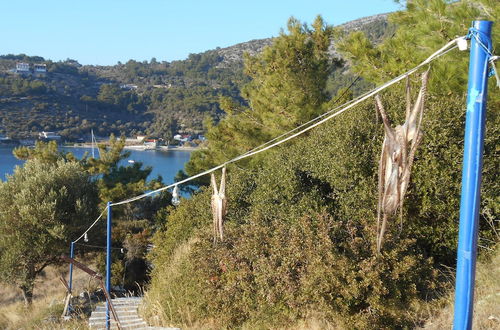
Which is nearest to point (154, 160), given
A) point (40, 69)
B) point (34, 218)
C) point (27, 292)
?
point (27, 292)

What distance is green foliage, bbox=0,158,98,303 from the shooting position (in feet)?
53.7

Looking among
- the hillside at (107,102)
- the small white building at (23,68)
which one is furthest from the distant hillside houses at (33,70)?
the hillside at (107,102)

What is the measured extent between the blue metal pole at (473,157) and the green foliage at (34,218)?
15.0 m

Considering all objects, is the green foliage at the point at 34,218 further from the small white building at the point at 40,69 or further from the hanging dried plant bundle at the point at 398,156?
the small white building at the point at 40,69

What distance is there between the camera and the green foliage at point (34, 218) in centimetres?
1636

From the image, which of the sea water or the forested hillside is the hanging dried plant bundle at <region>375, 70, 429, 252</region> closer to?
the forested hillside

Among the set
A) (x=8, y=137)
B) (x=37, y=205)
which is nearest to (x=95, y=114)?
(x=8, y=137)

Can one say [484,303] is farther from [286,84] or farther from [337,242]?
[286,84]

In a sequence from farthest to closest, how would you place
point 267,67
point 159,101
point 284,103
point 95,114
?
point 159,101
point 95,114
point 267,67
point 284,103

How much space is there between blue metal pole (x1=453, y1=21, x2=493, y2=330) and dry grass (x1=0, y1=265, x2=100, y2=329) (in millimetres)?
7784

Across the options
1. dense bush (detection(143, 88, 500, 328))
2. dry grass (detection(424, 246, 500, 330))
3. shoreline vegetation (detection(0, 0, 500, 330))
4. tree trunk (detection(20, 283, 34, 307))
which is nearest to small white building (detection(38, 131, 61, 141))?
tree trunk (detection(20, 283, 34, 307))

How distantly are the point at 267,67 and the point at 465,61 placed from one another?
937cm

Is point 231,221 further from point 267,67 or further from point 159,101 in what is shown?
point 159,101

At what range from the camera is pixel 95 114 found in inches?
3113
